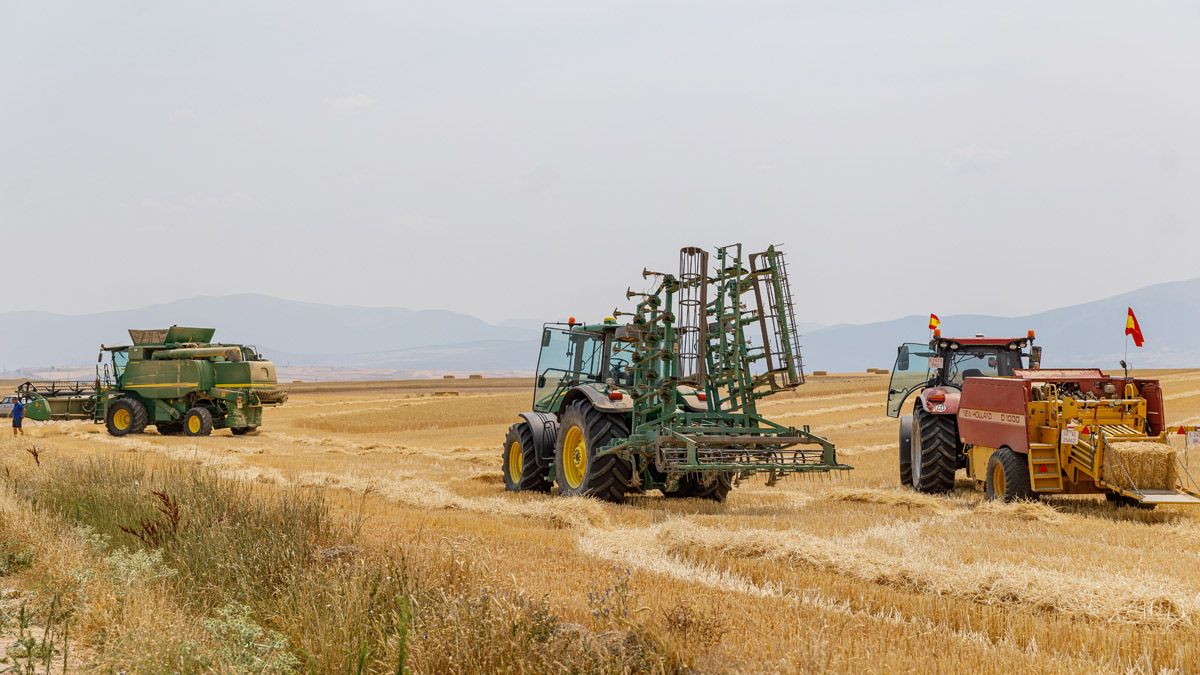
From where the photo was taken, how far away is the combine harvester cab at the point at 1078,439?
1116 cm

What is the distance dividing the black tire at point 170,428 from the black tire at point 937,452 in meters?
23.2

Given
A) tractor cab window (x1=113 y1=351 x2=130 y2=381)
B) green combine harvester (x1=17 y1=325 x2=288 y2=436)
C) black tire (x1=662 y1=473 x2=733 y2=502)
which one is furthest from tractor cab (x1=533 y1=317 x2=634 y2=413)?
tractor cab window (x1=113 y1=351 x2=130 y2=381)

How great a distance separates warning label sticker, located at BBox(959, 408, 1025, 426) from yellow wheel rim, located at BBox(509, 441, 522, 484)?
18.2 feet

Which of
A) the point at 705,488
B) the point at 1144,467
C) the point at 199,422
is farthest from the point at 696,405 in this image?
the point at 199,422

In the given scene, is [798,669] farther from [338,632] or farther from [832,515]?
[832,515]

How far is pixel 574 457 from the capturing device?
13.2 m

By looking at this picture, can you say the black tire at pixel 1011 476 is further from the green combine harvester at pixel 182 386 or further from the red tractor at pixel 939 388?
the green combine harvester at pixel 182 386

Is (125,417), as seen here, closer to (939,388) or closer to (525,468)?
(525,468)

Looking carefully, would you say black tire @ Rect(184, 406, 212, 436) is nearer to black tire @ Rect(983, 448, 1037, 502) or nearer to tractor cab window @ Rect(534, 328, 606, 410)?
tractor cab window @ Rect(534, 328, 606, 410)

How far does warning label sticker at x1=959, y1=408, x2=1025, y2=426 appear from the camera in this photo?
39.8 feet

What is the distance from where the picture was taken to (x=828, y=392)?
50156mm

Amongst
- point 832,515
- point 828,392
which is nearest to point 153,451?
point 832,515

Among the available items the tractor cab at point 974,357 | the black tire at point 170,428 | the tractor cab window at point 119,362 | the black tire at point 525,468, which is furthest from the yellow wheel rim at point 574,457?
the tractor cab window at point 119,362

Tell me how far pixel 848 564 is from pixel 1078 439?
16.2 ft
